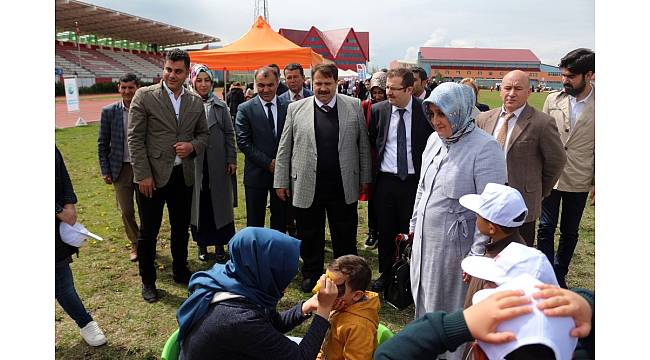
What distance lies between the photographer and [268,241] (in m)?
1.85

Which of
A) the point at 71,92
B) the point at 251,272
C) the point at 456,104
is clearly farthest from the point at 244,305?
the point at 71,92

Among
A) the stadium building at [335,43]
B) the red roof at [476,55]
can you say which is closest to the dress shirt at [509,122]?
the stadium building at [335,43]

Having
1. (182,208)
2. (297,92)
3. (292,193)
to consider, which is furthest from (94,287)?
(297,92)

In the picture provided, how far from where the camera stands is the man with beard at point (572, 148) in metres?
3.71

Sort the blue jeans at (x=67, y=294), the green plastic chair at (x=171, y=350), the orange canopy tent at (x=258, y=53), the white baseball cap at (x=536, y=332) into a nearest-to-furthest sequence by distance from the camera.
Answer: the white baseball cap at (x=536, y=332)
the green plastic chair at (x=171, y=350)
the blue jeans at (x=67, y=294)
the orange canopy tent at (x=258, y=53)

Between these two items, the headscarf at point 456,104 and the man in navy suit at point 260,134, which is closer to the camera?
the headscarf at point 456,104

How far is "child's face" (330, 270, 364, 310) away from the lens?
2297 millimetres

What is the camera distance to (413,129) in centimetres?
369

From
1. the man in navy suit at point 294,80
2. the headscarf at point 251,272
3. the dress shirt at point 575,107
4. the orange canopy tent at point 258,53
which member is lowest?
the headscarf at point 251,272

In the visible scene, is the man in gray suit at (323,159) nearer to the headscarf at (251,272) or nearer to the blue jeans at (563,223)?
the blue jeans at (563,223)

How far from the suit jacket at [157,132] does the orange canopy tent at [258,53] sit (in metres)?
5.94

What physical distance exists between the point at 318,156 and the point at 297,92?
1854mm

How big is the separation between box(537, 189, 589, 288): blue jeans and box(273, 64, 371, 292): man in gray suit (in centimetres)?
167

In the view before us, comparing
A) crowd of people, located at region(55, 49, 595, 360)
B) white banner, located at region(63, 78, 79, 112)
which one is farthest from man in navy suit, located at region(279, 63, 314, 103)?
white banner, located at region(63, 78, 79, 112)
